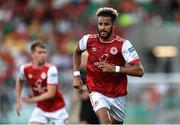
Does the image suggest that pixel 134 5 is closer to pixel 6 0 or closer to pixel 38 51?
pixel 6 0

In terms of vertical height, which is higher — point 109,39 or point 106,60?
point 109,39

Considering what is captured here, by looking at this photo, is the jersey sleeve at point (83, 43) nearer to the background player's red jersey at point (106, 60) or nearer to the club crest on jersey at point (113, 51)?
the background player's red jersey at point (106, 60)

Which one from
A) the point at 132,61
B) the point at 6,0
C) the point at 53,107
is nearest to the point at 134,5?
the point at 6,0

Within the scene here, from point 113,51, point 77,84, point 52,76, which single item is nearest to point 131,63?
point 113,51

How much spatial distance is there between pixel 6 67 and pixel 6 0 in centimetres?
493

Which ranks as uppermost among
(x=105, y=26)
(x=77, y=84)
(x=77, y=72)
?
(x=105, y=26)

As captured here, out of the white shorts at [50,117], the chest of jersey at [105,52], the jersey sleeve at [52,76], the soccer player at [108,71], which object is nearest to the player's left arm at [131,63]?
the soccer player at [108,71]

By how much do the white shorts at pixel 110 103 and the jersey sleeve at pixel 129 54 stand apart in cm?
70

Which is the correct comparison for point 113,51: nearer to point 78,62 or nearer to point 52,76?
point 78,62

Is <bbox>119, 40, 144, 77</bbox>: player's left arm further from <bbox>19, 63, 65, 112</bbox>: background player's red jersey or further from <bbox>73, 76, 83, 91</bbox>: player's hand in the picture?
<bbox>19, 63, 65, 112</bbox>: background player's red jersey

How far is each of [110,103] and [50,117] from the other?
2280 mm

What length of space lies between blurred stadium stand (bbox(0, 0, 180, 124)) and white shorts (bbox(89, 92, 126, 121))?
820cm

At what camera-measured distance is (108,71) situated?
9562 millimetres

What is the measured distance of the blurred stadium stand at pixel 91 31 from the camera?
728 inches
